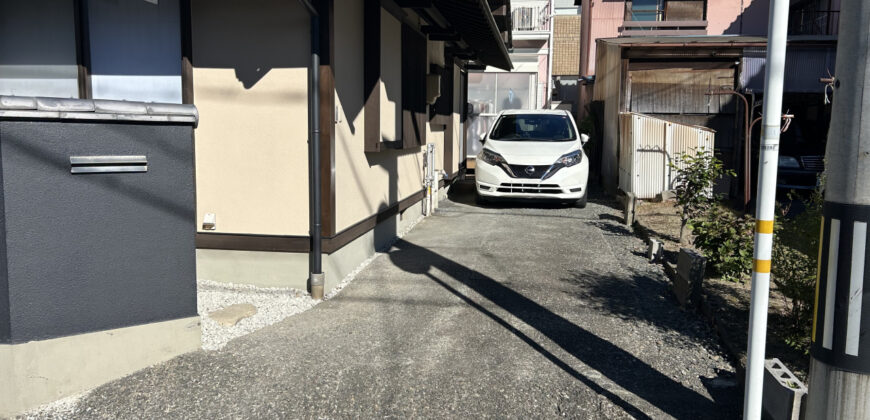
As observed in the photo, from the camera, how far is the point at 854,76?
2.84 m

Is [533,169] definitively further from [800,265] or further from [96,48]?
[96,48]

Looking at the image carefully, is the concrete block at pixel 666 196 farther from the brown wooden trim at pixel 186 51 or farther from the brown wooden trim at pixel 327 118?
the brown wooden trim at pixel 186 51

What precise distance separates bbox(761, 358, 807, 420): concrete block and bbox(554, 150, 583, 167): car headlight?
760 centimetres

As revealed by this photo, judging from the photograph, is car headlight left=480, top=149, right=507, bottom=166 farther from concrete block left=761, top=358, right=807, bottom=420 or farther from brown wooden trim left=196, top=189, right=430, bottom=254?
concrete block left=761, top=358, right=807, bottom=420

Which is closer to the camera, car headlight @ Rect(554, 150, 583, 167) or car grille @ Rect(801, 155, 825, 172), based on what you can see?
car headlight @ Rect(554, 150, 583, 167)

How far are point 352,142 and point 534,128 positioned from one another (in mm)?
6410

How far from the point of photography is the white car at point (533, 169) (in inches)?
438

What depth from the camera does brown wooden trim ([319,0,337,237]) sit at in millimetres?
5738

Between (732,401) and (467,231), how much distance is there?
5.68 m

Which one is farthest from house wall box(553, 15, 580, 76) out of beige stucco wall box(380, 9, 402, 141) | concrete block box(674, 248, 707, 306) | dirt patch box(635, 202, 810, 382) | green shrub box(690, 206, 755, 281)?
concrete block box(674, 248, 707, 306)

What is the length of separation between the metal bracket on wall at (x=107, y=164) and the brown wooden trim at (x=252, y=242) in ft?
6.66

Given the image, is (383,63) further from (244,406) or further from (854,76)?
(854,76)

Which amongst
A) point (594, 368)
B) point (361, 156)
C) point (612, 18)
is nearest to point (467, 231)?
point (361, 156)

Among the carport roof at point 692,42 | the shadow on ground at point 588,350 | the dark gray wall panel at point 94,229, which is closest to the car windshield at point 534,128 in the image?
the carport roof at point 692,42
